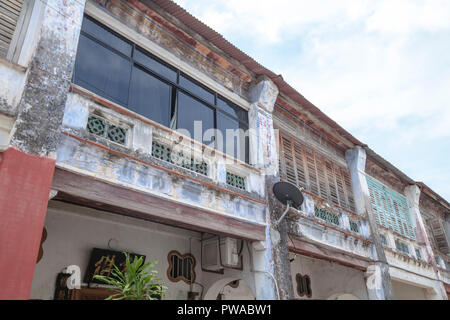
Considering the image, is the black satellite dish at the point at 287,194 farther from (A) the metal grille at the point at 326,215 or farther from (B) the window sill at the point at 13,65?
(B) the window sill at the point at 13,65

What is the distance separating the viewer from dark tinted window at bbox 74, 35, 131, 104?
18.3 feet

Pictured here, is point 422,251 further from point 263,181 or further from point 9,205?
point 9,205

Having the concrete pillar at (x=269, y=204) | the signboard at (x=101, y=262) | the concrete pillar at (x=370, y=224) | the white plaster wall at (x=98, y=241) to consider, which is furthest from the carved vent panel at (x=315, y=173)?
the signboard at (x=101, y=262)

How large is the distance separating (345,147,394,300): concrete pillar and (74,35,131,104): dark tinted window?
7.27 m

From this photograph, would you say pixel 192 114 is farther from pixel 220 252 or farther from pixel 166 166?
pixel 220 252

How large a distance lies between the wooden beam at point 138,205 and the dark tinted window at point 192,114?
1.60 meters

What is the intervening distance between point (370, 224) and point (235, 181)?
498 centimetres

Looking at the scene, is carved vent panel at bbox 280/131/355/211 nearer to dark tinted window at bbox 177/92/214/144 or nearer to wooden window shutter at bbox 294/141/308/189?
wooden window shutter at bbox 294/141/308/189

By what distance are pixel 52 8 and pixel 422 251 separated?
12.3 metres

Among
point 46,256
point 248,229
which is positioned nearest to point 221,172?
point 248,229

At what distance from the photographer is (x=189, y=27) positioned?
7.08 metres

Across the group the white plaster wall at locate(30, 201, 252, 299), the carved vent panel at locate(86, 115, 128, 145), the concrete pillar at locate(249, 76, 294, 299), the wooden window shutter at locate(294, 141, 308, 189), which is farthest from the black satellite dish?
the carved vent panel at locate(86, 115, 128, 145)

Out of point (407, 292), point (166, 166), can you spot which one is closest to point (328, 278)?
point (407, 292)

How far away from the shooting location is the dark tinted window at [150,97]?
615cm
